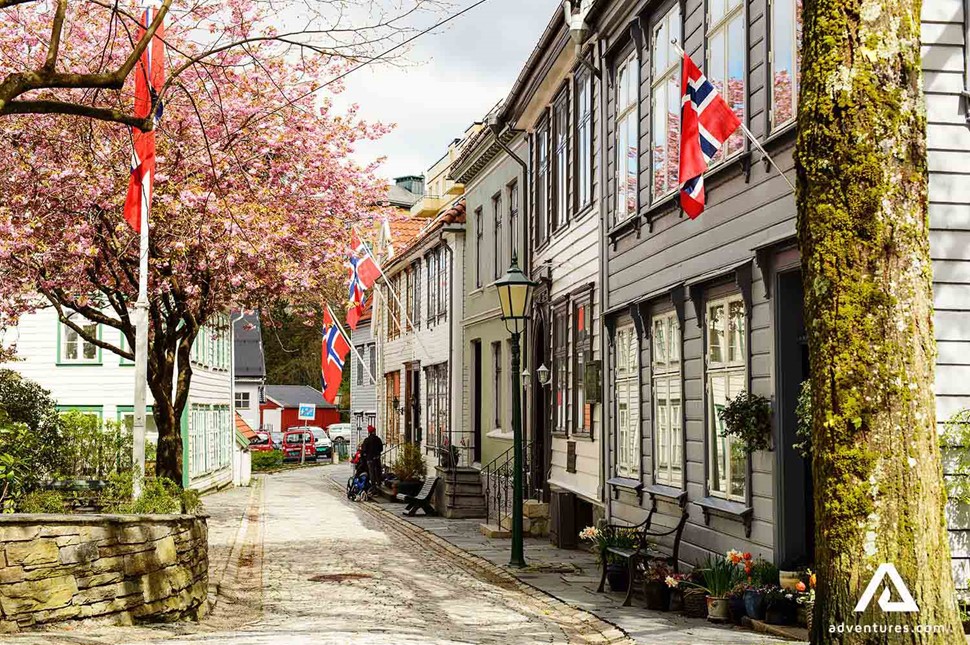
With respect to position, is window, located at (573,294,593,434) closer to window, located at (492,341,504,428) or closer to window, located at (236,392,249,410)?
window, located at (492,341,504,428)

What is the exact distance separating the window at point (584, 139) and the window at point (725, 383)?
5970 mm

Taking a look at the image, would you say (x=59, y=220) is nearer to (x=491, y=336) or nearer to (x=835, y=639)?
(x=491, y=336)

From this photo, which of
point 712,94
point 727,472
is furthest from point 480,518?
point 712,94

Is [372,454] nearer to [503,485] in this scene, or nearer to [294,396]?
[503,485]

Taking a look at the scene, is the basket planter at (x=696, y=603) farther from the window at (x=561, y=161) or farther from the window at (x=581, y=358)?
the window at (x=561, y=161)

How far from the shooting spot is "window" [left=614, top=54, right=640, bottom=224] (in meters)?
16.5

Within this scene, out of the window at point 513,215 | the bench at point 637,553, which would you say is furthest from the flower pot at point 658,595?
the window at point 513,215

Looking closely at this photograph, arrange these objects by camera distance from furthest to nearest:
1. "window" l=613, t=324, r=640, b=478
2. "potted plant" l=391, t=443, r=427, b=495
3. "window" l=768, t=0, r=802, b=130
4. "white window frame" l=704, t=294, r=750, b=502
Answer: "potted plant" l=391, t=443, r=427, b=495
"window" l=613, t=324, r=640, b=478
"white window frame" l=704, t=294, r=750, b=502
"window" l=768, t=0, r=802, b=130

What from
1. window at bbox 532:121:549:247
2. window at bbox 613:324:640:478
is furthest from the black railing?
window at bbox 613:324:640:478

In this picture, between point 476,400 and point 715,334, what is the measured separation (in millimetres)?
17909

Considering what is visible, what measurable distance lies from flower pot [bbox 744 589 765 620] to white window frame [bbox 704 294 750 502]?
137 cm

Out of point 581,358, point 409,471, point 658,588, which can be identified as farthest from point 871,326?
point 409,471

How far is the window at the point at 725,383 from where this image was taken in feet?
41.0

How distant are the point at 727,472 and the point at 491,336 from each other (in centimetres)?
1628
